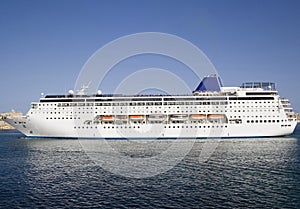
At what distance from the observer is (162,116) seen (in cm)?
4422

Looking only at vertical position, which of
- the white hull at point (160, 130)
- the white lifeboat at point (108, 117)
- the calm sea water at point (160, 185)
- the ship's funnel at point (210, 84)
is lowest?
the calm sea water at point (160, 185)

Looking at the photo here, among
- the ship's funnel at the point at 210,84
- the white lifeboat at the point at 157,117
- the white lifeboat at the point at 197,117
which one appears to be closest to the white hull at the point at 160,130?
the white lifeboat at the point at 157,117

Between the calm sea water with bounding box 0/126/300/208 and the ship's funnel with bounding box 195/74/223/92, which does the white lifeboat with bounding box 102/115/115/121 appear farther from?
the calm sea water with bounding box 0/126/300/208

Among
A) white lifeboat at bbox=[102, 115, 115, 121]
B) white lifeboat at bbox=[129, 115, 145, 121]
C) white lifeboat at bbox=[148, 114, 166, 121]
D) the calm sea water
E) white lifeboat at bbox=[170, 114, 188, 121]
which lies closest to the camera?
the calm sea water

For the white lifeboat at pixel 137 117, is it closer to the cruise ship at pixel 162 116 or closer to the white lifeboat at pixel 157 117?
the cruise ship at pixel 162 116

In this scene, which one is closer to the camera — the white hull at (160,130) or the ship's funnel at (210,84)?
the white hull at (160,130)

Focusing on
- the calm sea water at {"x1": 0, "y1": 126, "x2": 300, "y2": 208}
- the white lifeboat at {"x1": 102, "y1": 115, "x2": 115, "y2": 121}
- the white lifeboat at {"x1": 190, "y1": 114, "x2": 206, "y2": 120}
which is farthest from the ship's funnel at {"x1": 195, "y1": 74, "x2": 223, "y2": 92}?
the calm sea water at {"x1": 0, "y1": 126, "x2": 300, "y2": 208}

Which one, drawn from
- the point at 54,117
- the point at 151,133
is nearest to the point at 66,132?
the point at 54,117

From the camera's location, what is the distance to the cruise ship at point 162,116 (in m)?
42.8

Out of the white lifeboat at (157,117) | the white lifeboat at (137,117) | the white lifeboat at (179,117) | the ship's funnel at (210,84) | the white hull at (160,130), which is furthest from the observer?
the ship's funnel at (210,84)

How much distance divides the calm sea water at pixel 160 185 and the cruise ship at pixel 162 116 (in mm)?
17736

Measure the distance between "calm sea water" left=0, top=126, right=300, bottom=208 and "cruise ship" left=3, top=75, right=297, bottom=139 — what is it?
17.7 meters

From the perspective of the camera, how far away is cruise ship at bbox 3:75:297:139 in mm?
42844

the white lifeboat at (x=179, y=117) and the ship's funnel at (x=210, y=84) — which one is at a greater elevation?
the ship's funnel at (x=210, y=84)
